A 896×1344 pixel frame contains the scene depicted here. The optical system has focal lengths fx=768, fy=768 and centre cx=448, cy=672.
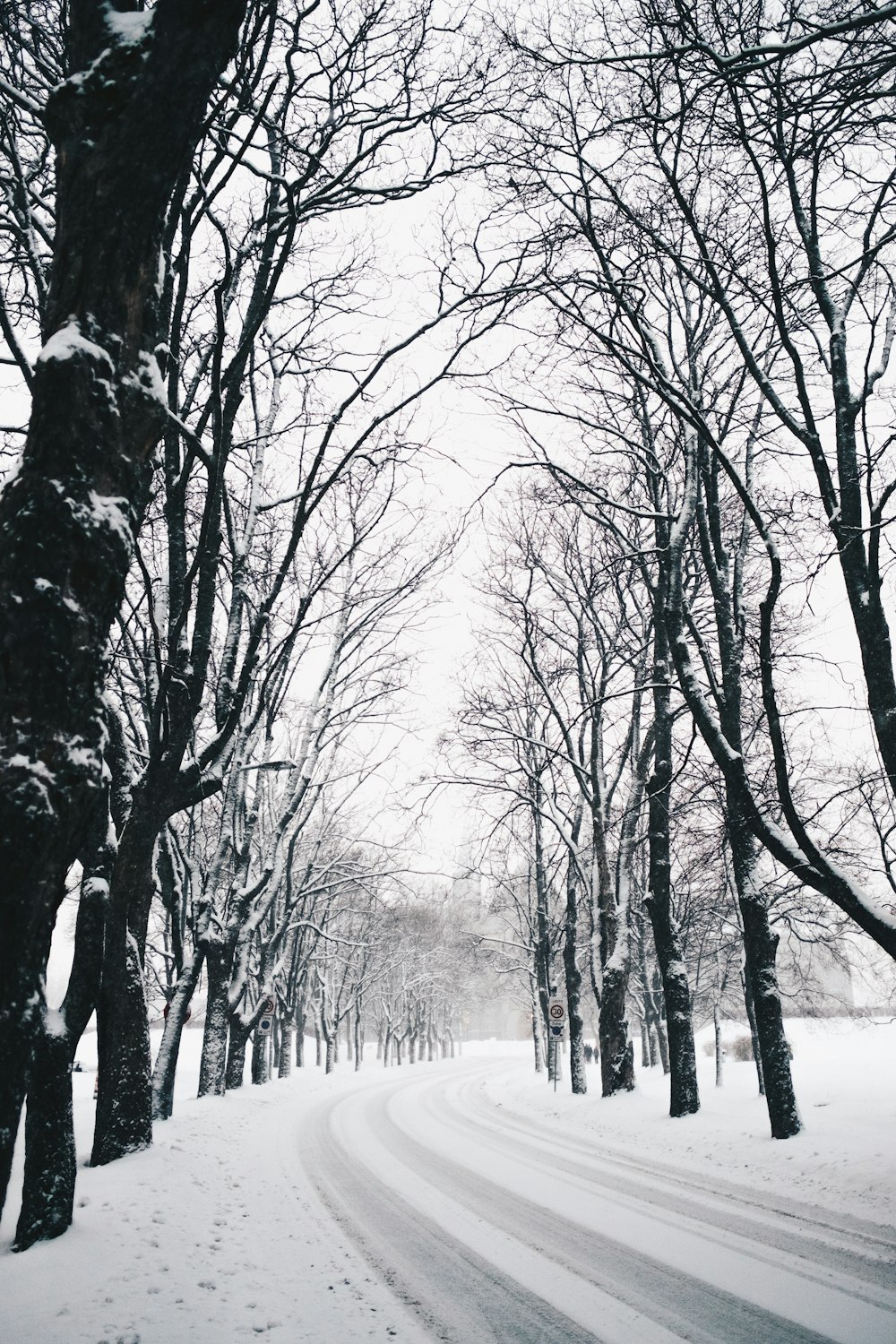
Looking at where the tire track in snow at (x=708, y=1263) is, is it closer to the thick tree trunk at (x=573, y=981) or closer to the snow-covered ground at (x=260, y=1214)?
the snow-covered ground at (x=260, y=1214)

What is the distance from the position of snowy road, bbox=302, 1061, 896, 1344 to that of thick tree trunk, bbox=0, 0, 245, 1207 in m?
3.39

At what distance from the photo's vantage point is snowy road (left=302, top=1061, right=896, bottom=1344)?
4230 mm

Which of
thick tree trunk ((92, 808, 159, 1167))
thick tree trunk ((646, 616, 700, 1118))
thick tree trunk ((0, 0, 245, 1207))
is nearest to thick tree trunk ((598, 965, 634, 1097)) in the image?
thick tree trunk ((646, 616, 700, 1118))

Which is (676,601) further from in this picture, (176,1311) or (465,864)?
(465,864)

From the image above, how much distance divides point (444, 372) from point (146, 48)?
5.33 metres

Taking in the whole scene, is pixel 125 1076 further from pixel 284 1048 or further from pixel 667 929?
pixel 284 1048

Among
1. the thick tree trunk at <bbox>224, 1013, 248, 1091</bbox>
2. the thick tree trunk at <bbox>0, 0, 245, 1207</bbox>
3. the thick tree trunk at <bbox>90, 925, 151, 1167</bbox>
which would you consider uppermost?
the thick tree trunk at <bbox>0, 0, 245, 1207</bbox>

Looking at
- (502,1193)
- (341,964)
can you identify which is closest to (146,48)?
(502,1193)

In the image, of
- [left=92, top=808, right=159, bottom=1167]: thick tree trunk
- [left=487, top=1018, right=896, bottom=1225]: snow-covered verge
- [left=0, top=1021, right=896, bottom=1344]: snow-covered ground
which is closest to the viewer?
[left=0, top=1021, right=896, bottom=1344]: snow-covered ground

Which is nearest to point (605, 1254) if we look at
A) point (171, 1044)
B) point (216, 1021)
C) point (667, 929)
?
point (667, 929)

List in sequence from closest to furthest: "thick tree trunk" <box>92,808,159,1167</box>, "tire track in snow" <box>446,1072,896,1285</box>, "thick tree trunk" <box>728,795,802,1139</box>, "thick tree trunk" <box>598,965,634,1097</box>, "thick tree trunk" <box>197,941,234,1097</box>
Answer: "tire track in snow" <box>446,1072,896,1285</box> < "thick tree trunk" <box>92,808,159,1167</box> < "thick tree trunk" <box>728,795,802,1139</box> < "thick tree trunk" <box>598,965,634,1097</box> < "thick tree trunk" <box>197,941,234,1097</box>

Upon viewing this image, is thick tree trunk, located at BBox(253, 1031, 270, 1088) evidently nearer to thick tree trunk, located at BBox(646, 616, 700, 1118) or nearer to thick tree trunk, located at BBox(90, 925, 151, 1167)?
thick tree trunk, located at BBox(646, 616, 700, 1118)

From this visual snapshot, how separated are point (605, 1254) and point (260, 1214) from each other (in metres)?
3.20

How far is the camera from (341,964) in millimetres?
41688
